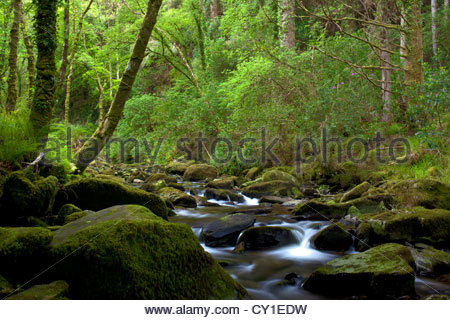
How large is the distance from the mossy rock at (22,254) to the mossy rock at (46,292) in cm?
28

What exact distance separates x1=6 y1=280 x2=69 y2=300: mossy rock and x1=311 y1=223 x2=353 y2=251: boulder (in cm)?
363

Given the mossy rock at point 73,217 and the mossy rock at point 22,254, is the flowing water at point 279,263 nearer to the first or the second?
the mossy rock at point 73,217

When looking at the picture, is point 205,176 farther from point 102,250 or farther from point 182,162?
point 102,250

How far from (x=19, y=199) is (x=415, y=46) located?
9445 millimetres

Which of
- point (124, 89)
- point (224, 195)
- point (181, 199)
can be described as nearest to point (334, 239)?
point (181, 199)

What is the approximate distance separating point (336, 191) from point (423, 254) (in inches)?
197

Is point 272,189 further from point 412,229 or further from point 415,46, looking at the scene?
point 415,46

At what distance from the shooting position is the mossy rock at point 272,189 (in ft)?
29.9

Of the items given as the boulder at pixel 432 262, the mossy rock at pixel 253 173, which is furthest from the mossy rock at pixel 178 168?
the boulder at pixel 432 262

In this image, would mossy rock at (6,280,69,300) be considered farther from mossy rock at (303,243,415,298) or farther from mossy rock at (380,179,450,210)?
mossy rock at (380,179,450,210)

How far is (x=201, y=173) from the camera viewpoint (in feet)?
42.4

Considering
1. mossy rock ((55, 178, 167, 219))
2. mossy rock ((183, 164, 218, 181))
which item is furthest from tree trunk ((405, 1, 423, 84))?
mossy rock ((55, 178, 167, 219))

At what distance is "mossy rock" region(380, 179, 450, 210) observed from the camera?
570 cm

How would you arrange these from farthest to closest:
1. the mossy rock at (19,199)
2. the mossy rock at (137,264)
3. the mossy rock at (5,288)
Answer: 1. the mossy rock at (19,199)
2. the mossy rock at (137,264)
3. the mossy rock at (5,288)
